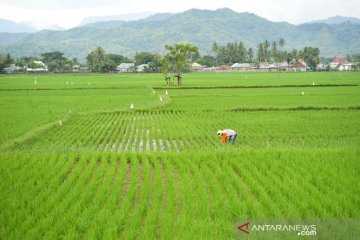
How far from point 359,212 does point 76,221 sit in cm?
432

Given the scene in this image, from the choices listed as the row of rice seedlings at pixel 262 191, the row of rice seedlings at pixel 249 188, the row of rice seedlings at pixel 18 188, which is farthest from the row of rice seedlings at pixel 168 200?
A: the row of rice seedlings at pixel 18 188

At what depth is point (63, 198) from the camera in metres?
6.04

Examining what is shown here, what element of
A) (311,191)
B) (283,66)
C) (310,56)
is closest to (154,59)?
(283,66)

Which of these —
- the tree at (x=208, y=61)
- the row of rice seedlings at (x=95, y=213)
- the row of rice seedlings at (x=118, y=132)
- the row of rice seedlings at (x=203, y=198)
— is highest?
the tree at (x=208, y=61)

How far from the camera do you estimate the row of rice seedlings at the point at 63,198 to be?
4871 millimetres

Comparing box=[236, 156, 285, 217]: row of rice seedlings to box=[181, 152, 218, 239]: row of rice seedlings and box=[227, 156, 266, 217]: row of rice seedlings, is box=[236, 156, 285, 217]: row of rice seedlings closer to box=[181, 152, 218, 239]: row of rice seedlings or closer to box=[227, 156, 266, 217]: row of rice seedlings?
box=[227, 156, 266, 217]: row of rice seedlings

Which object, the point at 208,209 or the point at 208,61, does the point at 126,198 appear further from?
the point at 208,61

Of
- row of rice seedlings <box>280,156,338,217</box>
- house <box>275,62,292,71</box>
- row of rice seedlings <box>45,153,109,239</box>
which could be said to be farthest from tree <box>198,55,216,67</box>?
row of rice seedlings <box>45,153,109,239</box>

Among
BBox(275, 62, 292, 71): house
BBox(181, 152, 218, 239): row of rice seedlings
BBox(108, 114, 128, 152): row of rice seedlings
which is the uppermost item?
BBox(275, 62, 292, 71): house

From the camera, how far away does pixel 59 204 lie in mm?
5711

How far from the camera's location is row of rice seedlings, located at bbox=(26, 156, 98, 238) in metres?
4.87

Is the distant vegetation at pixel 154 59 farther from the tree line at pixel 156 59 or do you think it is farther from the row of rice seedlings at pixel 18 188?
the row of rice seedlings at pixel 18 188

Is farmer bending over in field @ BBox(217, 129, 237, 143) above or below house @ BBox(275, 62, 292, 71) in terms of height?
below

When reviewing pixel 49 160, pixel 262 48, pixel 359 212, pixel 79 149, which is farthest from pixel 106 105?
pixel 262 48
